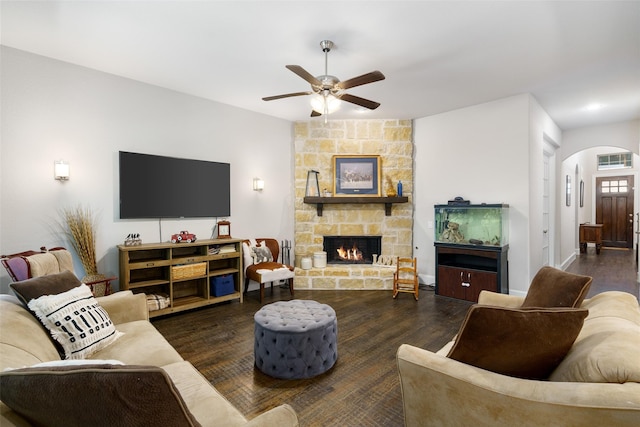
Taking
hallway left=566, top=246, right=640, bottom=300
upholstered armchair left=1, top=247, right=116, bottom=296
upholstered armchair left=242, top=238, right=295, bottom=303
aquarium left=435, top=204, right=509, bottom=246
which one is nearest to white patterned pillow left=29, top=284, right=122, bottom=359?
upholstered armchair left=1, top=247, right=116, bottom=296

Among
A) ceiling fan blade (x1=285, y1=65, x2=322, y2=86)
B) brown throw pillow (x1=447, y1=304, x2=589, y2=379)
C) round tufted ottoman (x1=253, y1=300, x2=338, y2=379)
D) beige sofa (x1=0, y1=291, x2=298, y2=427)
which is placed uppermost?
ceiling fan blade (x1=285, y1=65, x2=322, y2=86)

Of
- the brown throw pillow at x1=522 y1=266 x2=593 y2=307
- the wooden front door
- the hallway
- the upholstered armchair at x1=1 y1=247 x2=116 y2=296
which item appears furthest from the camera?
the wooden front door

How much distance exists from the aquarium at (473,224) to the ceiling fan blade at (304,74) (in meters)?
2.80

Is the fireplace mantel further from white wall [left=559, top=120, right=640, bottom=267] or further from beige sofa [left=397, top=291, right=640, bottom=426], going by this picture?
white wall [left=559, top=120, right=640, bottom=267]

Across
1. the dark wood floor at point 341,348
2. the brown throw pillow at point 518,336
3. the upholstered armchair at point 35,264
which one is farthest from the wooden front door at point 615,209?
the upholstered armchair at point 35,264

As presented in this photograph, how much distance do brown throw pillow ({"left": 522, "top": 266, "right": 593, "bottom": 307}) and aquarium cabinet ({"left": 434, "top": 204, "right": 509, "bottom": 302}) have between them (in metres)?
2.43

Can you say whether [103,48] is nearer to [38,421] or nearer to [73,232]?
[73,232]

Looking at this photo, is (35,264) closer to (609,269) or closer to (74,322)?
(74,322)

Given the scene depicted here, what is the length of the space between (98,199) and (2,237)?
85cm

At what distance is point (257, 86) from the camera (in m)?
3.88

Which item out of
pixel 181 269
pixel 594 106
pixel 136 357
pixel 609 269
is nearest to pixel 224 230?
pixel 181 269

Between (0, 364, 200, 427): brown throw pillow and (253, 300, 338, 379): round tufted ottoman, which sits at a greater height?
(0, 364, 200, 427): brown throw pillow

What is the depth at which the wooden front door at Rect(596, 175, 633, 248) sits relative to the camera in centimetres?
912

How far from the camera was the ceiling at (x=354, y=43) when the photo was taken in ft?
7.86
